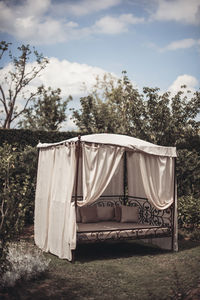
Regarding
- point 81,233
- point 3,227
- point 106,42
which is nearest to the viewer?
point 3,227

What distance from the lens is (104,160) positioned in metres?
6.65

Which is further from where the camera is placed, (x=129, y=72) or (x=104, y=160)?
(x=129, y=72)

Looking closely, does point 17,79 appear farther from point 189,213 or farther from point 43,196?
point 189,213

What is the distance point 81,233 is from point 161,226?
1983 mm

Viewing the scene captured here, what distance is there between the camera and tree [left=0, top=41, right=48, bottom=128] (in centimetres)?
1666

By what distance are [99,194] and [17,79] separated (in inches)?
484

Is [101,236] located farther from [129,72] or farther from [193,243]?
[129,72]

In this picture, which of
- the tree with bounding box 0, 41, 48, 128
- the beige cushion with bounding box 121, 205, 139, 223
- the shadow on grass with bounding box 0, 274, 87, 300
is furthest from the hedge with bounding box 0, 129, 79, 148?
the tree with bounding box 0, 41, 48, 128

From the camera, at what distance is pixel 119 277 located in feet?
18.1

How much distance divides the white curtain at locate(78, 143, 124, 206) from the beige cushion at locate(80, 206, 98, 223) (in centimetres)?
149

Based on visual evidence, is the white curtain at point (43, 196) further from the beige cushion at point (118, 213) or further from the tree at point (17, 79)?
the tree at point (17, 79)

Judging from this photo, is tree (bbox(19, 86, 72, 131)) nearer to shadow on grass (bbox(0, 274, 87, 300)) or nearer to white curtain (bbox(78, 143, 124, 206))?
white curtain (bbox(78, 143, 124, 206))

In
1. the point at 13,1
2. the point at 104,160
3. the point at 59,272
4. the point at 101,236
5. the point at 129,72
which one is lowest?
the point at 59,272

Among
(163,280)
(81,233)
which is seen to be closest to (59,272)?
(81,233)
